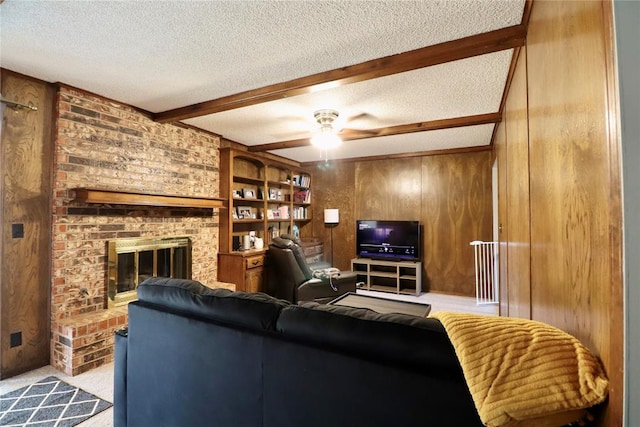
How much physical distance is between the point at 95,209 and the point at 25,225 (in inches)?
19.2

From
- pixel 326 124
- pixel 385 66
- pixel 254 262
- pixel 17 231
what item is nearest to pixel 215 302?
pixel 385 66

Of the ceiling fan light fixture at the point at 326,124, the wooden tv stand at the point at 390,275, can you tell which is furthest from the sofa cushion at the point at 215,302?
the wooden tv stand at the point at 390,275

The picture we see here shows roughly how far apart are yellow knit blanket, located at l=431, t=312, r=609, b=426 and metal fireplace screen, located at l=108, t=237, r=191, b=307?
311cm

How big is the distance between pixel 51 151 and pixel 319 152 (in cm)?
356

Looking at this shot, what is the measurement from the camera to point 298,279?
3744 mm

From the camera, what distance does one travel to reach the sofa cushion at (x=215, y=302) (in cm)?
129

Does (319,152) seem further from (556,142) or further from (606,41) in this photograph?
(606,41)

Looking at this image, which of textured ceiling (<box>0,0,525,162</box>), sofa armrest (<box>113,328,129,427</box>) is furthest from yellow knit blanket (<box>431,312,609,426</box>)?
sofa armrest (<box>113,328,129,427</box>)

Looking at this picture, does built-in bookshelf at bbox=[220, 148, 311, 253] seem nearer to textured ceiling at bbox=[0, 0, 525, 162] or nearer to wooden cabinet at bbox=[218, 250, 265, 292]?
wooden cabinet at bbox=[218, 250, 265, 292]

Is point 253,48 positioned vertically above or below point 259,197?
above

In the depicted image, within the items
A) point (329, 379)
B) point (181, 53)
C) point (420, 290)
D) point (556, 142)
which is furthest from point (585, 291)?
point (420, 290)

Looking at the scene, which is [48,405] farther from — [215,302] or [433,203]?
[433,203]

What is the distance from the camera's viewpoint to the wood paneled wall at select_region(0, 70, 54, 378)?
2264 mm

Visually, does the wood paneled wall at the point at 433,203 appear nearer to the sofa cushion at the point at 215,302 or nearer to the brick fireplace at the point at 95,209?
the brick fireplace at the point at 95,209
